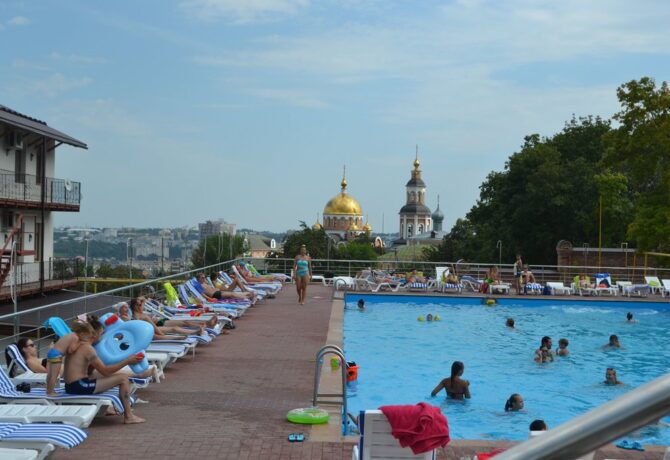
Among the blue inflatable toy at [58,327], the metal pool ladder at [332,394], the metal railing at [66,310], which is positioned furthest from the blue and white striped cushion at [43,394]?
the metal pool ladder at [332,394]

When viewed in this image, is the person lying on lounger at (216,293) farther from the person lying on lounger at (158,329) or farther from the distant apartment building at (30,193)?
the distant apartment building at (30,193)

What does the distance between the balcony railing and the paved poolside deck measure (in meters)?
15.9

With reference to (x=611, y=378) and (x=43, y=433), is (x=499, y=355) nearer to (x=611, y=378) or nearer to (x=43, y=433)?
(x=611, y=378)

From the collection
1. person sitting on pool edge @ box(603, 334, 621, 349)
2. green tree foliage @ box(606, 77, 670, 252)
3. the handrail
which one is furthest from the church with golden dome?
the handrail

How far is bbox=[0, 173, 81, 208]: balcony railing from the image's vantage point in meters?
27.6

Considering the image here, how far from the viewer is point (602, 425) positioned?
1.12m

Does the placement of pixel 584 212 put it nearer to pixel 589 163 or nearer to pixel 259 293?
pixel 589 163

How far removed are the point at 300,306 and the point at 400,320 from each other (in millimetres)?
2505

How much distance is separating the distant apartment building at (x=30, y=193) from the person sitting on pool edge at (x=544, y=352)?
16.6 m

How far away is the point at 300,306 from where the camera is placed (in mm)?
20109

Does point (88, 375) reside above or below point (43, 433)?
above

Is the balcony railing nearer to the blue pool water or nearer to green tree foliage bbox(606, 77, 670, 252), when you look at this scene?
the blue pool water

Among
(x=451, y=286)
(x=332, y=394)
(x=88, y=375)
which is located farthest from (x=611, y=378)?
(x=451, y=286)

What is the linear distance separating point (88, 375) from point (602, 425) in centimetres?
731
